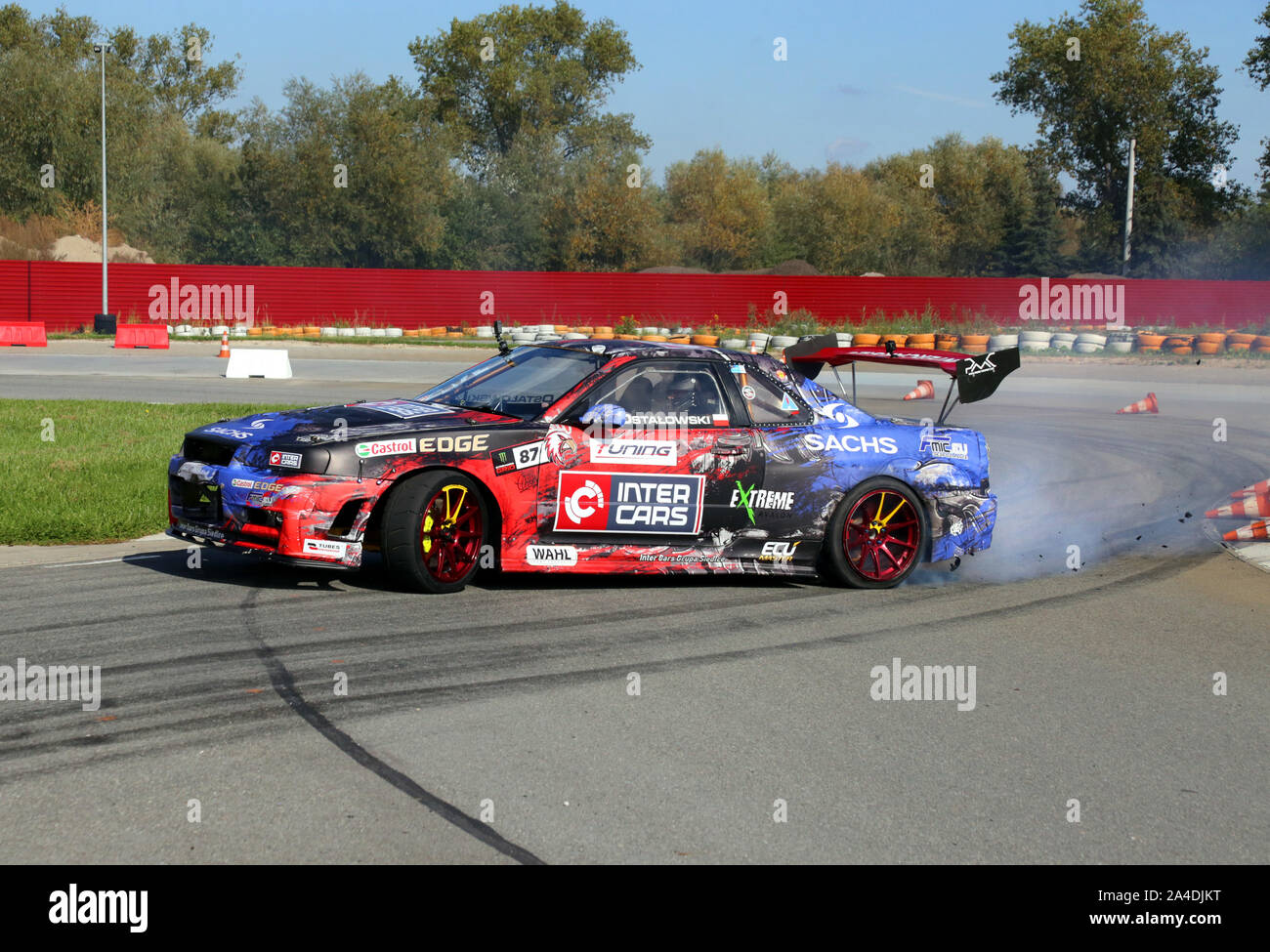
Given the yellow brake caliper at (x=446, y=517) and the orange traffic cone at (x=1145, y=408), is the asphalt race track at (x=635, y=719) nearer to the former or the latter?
the yellow brake caliper at (x=446, y=517)

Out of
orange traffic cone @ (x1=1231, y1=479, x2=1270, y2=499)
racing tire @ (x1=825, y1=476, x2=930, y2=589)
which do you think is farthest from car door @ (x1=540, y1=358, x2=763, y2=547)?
orange traffic cone @ (x1=1231, y1=479, x2=1270, y2=499)

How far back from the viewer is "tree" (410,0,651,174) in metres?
82.8

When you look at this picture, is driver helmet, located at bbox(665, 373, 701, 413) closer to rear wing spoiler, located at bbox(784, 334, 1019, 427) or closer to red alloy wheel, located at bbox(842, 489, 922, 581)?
rear wing spoiler, located at bbox(784, 334, 1019, 427)

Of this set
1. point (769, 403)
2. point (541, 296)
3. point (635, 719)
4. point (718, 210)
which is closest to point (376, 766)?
point (635, 719)

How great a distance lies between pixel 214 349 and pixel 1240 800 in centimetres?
3349

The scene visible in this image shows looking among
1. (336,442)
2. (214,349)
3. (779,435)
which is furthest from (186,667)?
(214,349)

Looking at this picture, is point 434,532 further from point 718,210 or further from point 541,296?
point 718,210

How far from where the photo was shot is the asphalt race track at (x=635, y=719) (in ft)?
14.1

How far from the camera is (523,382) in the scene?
27.6 feet

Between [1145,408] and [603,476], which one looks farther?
[1145,408]

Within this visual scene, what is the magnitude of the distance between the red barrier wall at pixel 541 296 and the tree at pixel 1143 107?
23.5 m

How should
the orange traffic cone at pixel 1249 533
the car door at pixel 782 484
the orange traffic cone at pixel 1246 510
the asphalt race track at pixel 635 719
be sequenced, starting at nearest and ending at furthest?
1. the asphalt race track at pixel 635 719
2. the car door at pixel 782 484
3. the orange traffic cone at pixel 1249 533
4. the orange traffic cone at pixel 1246 510

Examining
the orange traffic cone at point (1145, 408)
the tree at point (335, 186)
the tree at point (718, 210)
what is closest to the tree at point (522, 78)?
the tree at point (718, 210)

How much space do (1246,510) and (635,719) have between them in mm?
7605
